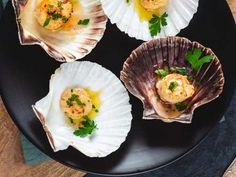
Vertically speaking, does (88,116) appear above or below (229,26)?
below

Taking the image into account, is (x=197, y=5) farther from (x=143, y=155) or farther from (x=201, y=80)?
(x=143, y=155)

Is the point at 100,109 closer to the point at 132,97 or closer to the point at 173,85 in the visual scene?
the point at 132,97

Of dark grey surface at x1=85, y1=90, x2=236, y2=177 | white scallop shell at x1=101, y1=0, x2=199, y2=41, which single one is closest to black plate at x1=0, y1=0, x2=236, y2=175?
white scallop shell at x1=101, y1=0, x2=199, y2=41

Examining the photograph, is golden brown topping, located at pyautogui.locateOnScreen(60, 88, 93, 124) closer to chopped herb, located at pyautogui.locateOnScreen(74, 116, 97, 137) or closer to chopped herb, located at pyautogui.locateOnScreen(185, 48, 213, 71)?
chopped herb, located at pyautogui.locateOnScreen(74, 116, 97, 137)

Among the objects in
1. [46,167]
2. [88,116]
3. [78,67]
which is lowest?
[46,167]

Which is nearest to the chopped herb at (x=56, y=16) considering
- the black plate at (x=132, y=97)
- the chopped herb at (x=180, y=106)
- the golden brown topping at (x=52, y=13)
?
the golden brown topping at (x=52, y=13)

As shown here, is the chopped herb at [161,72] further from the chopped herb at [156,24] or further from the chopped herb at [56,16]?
the chopped herb at [56,16]

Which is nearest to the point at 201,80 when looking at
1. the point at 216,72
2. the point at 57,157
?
the point at 216,72
